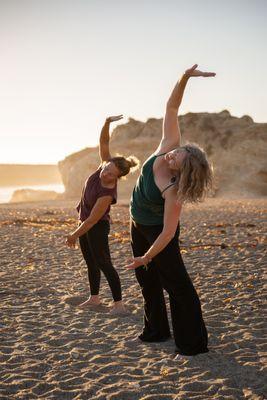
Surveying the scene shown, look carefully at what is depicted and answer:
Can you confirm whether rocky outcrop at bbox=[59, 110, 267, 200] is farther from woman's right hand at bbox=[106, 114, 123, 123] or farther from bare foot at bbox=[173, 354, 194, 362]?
bare foot at bbox=[173, 354, 194, 362]

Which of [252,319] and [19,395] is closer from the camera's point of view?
[19,395]

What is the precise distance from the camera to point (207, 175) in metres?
3.83

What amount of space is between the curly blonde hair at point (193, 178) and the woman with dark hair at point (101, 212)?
1554 millimetres

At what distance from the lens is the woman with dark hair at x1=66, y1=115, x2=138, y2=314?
534cm

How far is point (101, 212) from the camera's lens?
5496 millimetres

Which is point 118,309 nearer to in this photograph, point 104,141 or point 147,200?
point 104,141

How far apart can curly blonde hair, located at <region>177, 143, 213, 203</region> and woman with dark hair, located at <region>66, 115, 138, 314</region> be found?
5.10ft

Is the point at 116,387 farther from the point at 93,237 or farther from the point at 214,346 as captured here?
the point at 93,237

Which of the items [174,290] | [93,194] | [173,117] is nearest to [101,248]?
[93,194]

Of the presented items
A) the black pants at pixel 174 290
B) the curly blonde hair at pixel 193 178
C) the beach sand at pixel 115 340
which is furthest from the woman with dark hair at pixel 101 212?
the curly blonde hair at pixel 193 178

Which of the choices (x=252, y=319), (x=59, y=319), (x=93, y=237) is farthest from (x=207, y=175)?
(x=59, y=319)

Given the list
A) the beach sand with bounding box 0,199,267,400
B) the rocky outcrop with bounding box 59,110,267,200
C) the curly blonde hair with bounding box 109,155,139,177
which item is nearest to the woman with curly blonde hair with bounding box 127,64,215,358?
the beach sand with bounding box 0,199,267,400

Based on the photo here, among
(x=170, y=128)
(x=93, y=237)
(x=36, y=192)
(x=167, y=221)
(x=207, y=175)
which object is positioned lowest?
(x=36, y=192)

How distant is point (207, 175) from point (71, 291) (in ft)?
13.3
